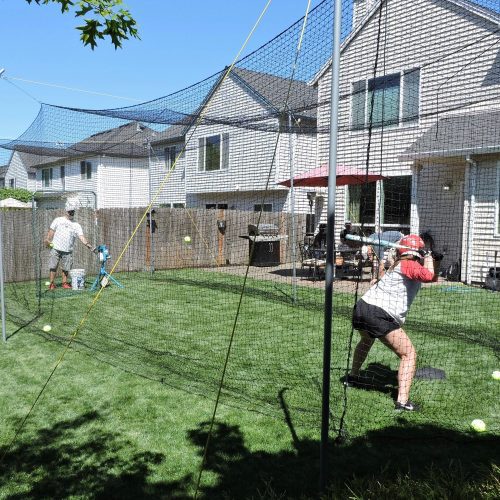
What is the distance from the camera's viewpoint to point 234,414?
12.5 feet

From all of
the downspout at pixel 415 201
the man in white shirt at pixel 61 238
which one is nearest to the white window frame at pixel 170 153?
the man in white shirt at pixel 61 238

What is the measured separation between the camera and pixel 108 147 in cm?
954

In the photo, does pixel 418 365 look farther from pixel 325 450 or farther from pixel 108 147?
pixel 108 147

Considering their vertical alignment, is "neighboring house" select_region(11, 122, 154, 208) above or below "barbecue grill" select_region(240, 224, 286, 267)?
above

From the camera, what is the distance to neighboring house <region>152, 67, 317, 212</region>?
21.5ft

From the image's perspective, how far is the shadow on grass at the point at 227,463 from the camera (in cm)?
281

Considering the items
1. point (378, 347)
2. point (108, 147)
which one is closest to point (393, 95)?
point (108, 147)

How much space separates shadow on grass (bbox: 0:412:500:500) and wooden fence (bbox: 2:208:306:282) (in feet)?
25.1

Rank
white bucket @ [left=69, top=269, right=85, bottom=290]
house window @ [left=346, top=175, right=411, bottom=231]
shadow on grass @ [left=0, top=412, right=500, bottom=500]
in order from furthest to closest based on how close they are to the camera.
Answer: house window @ [left=346, top=175, right=411, bottom=231], white bucket @ [left=69, top=269, right=85, bottom=290], shadow on grass @ [left=0, top=412, right=500, bottom=500]

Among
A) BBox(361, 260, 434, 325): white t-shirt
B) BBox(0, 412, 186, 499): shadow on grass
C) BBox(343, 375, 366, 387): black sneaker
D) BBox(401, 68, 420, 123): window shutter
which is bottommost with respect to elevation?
BBox(0, 412, 186, 499): shadow on grass

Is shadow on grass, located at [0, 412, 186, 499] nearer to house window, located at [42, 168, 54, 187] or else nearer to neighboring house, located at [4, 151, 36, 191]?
house window, located at [42, 168, 54, 187]

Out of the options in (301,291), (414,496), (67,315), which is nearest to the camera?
(414,496)

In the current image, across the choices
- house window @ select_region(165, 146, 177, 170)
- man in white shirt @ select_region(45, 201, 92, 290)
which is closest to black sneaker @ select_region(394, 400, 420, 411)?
house window @ select_region(165, 146, 177, 170)

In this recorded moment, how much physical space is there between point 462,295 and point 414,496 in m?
7.18
